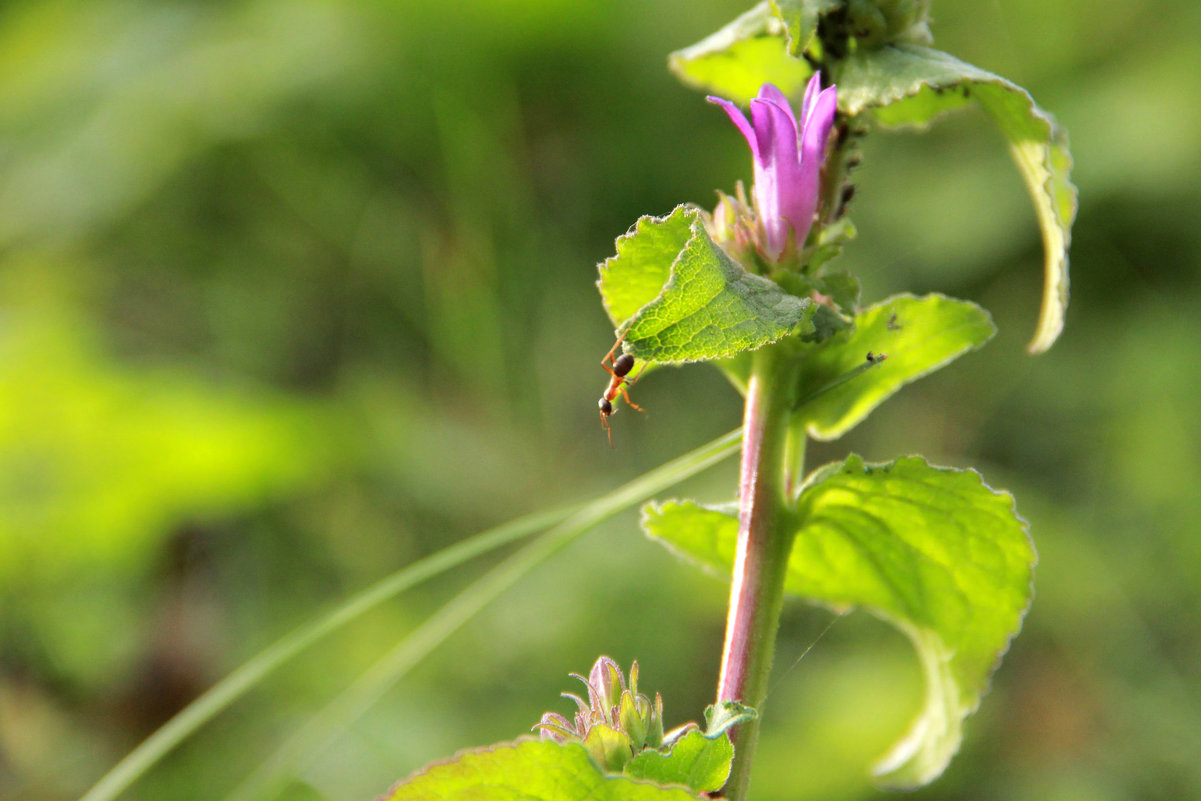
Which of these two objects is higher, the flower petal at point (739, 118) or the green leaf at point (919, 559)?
the flower petal at point (739, 118)

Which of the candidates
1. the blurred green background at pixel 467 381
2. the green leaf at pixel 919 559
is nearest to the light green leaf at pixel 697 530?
the green leaf at pixel 919 559

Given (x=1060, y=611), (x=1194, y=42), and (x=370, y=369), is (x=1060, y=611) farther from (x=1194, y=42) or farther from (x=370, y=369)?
(x=370, y=369)

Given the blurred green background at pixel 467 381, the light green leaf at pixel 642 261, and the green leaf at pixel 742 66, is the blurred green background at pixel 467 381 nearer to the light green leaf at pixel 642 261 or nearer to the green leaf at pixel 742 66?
the green leaf at pixel 742 66

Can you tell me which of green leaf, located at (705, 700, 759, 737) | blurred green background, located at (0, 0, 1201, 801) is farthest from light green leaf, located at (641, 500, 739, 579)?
blurred green background, located at (0, 0, 1201, 801)

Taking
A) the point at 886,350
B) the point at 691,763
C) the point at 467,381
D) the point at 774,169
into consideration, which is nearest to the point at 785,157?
the point at 774,169

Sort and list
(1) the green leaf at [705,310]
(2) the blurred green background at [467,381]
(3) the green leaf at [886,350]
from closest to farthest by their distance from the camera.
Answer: (1) the green leaf at [705,310]
(3) the green leaf at [886,350]
(2) the blurred green background at [467,381]

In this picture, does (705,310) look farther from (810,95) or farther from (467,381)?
(467,381)

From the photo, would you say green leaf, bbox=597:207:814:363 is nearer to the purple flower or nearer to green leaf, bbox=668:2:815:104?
the purple flower
